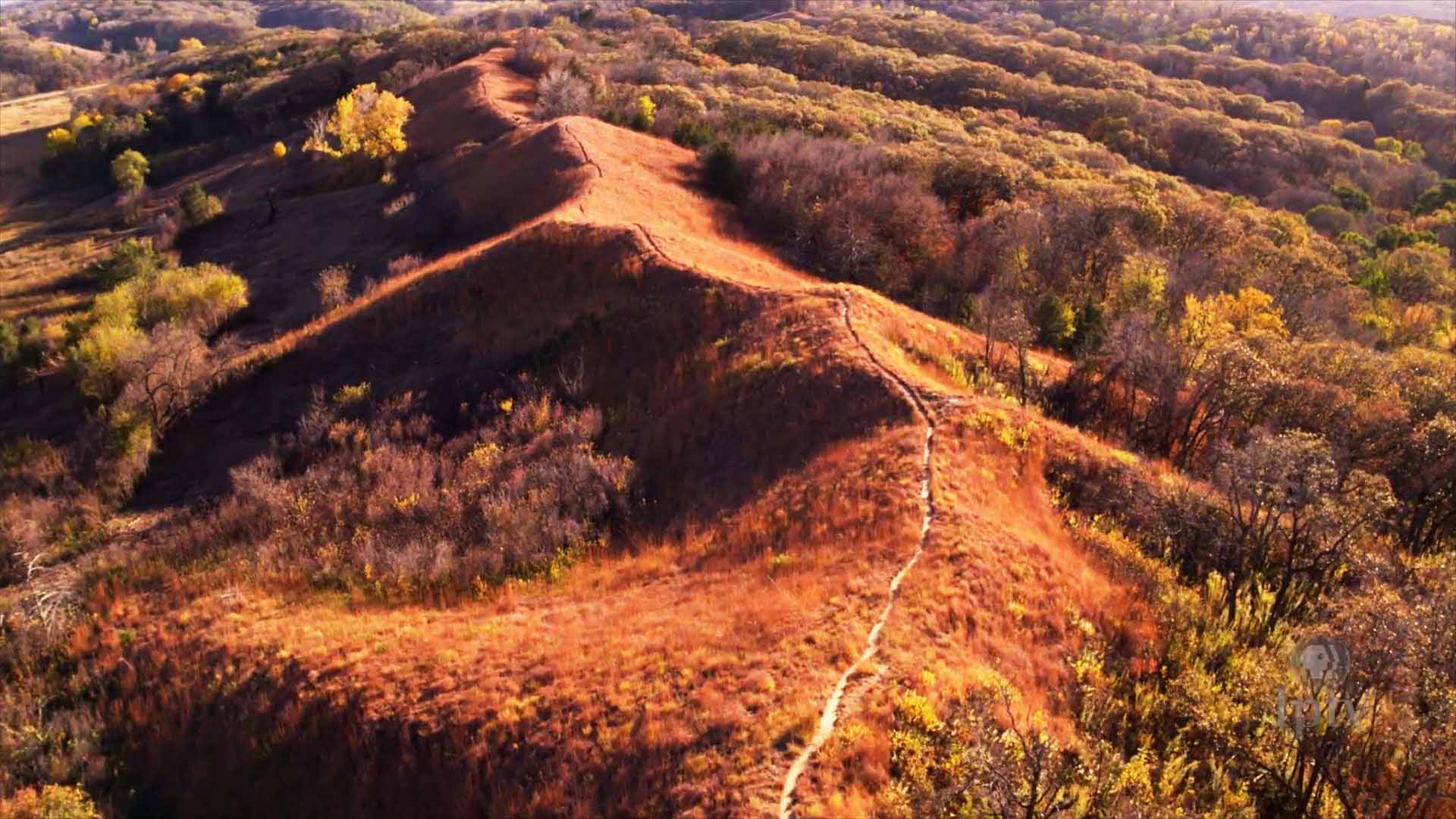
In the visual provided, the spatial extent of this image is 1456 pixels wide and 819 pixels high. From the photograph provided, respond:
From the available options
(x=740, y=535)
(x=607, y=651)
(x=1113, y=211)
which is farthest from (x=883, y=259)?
(x=607, y=651)

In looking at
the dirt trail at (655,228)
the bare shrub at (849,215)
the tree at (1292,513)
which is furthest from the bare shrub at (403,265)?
the tree at (1292,513)

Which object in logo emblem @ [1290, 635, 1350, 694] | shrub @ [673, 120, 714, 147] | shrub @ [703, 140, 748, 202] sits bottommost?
logo emblem @ [1290, 635, 1350, 694]

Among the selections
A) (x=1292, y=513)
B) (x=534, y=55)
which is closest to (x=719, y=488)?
(x=1292, y=513)

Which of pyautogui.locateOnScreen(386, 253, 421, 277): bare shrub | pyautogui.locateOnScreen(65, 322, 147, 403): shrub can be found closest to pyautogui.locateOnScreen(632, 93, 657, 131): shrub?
pyautogui.locateOnScreen(386, 253, 421, 277): bare shrub

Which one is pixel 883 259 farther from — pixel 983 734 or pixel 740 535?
pixel 983 734

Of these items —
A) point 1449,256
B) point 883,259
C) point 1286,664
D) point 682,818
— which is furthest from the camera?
point 1449,256

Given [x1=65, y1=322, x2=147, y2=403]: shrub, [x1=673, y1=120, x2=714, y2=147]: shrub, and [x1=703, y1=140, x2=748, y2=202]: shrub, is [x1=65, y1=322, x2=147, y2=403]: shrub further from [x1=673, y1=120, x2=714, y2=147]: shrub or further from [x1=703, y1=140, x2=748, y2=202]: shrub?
[x1=673, y1=120, x2=714, y2=147]: shrub
